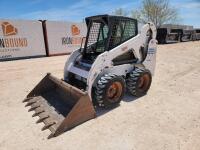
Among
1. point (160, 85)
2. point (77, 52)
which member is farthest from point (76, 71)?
point (160, 85)

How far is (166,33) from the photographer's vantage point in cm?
2178

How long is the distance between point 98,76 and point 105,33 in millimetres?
1409

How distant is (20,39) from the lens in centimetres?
1324

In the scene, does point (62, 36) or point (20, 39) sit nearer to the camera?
point (20, 39)

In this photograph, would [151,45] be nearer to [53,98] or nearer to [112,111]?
[112,111]

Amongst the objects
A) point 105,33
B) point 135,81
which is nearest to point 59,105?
point 135,81

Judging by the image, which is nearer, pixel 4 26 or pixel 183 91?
pixel 183 91

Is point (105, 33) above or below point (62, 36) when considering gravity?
above

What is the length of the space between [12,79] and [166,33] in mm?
17422

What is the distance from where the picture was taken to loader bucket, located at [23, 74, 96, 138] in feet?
14.0

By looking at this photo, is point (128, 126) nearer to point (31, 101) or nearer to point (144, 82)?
point (144, 82)

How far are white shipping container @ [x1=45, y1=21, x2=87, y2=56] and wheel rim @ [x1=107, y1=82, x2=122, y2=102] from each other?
10.2 meters

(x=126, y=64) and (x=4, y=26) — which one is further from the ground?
(x=4, y=26)

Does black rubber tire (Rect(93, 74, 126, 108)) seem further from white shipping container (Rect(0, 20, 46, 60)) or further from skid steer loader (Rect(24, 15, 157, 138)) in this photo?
white shipping container (Rect(0, 20, 46, 60))
